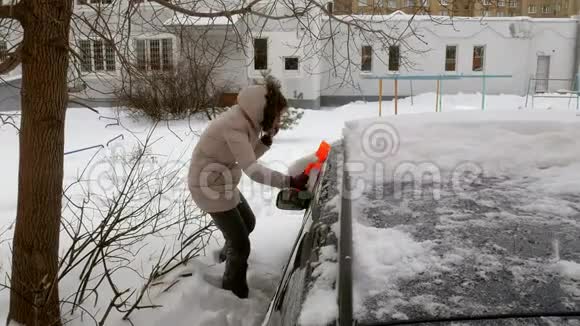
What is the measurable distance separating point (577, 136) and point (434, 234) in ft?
4.77

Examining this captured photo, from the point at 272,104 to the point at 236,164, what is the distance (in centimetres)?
51

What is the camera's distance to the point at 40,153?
3127 mm

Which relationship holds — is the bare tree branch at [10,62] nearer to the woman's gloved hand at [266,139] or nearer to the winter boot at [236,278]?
the woman's gloved hand at [266,139]

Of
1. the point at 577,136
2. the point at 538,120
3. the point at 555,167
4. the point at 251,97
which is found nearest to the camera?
the point at 555,167

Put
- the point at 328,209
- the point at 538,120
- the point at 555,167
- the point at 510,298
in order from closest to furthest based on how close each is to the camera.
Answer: the point at 510,298 → the point at 328,209 → the point at 555,167 → the point at 538,120

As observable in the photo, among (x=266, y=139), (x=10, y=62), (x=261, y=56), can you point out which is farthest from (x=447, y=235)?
(x=261, y=56)

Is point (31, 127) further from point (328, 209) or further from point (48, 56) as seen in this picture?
point (328, 209)

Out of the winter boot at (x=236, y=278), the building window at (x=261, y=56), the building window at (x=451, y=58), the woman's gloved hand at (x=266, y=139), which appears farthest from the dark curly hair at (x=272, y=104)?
the building window at (x=451, y=58)

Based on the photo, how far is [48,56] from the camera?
3.11 metres

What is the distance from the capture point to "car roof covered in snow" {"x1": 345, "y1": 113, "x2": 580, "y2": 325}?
125 centimetres

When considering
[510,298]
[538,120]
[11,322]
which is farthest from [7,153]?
[510,298]

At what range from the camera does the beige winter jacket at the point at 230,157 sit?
11.4 feet

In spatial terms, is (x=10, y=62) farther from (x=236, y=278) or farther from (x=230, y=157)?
(x=236, y=278)

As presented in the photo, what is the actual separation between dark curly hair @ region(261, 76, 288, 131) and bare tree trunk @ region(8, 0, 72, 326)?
1254 mm
